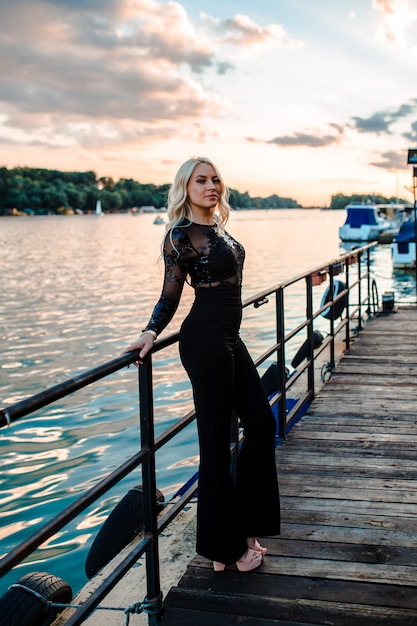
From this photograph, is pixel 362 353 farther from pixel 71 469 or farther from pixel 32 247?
pixel 32 247

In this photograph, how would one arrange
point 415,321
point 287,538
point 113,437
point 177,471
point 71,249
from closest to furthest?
point 287,538, point 177,471, point 113,437, point 415,321, point 71,249

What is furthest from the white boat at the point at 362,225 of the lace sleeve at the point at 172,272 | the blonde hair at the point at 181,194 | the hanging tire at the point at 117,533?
the lace sleeve at the point at 172,272

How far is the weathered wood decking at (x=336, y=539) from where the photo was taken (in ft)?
8.64

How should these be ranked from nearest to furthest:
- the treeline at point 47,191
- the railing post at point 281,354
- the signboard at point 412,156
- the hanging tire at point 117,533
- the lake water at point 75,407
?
1. the hanging tire at point 117,533
2. the railing post at point 281,354
3. the lake water at point 75,407
4. the signboard at point 412,156
5. the treeline at point 47,191

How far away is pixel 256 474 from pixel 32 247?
56.9 metres

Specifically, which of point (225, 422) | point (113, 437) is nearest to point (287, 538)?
point (225, 422)

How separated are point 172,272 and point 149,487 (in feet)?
2.91

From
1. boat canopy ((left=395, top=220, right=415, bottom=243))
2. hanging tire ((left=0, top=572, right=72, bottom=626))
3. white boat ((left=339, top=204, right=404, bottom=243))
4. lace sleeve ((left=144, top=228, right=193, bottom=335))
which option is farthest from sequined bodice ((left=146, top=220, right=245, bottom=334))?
white boat ((left=339, top=204, right=404, bottom=243))

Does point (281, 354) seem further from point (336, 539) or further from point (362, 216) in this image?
point (362, 216)

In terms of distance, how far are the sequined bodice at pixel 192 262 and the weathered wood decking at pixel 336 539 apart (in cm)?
118

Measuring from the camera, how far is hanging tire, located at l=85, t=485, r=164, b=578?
415cm

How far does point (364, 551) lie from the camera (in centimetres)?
312

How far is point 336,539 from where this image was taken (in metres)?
3.26

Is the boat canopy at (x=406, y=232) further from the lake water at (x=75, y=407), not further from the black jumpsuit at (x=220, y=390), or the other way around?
the black jumpsuit at (x=220, y=390)
